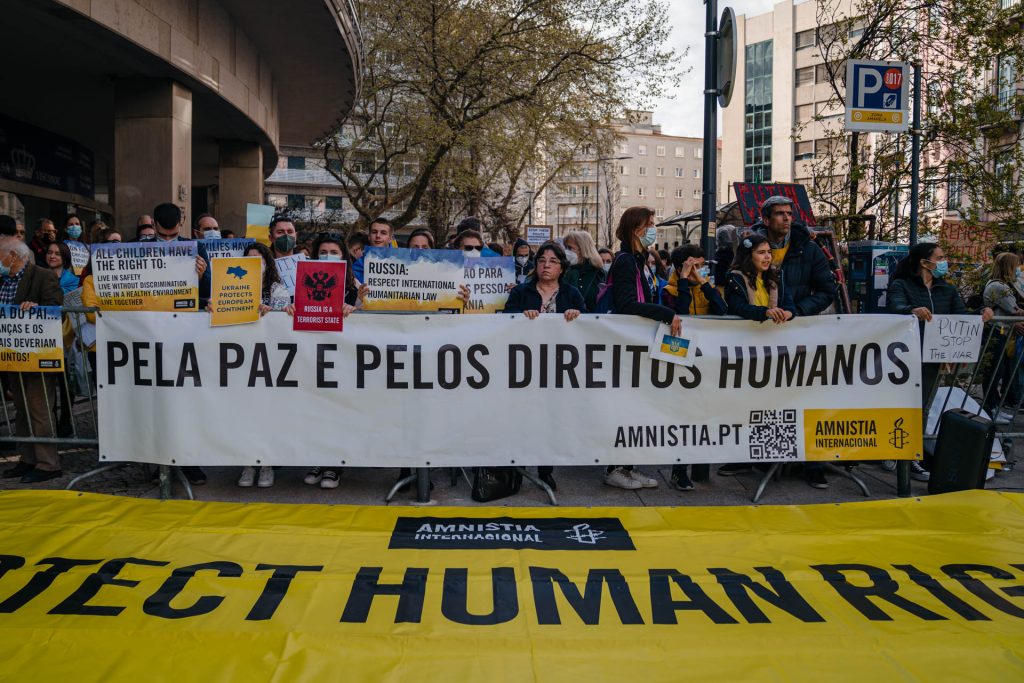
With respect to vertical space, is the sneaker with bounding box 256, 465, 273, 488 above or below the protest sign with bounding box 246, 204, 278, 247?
below

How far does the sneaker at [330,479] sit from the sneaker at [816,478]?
149 inches

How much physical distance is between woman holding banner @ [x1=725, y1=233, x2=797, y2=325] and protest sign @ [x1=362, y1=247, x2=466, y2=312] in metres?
2.19

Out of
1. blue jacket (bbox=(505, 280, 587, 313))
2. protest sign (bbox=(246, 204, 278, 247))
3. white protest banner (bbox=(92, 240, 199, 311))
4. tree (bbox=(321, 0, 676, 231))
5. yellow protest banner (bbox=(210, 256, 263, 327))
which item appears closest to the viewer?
yellow protest banner (bbox=(210, 256, 263, 327))

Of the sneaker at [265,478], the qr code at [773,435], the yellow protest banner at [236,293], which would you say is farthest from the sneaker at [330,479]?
the qr code at [773,435]

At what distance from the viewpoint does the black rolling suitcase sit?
18.4 ft

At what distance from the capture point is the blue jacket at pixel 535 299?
6.06 meters

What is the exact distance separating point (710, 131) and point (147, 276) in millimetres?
5412

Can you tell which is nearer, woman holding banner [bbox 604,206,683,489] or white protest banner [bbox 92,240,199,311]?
white protest banner [bbox 92,240,199,311]

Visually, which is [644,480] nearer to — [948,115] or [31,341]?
[31,341]

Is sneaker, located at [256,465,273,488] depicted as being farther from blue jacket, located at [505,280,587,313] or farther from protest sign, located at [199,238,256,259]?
blue jacket, located at [505,280,587,313]

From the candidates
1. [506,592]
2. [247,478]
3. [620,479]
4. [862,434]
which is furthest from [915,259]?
[247,478]

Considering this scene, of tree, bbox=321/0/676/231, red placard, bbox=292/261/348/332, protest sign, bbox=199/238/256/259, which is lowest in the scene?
red placard, bbox=292/261/348/332

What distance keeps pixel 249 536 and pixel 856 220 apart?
38.6 feet

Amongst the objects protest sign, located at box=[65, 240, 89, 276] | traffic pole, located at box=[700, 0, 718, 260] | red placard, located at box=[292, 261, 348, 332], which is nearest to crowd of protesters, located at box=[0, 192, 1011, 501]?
red placard, located at box=[292, 261, 348, 332]
